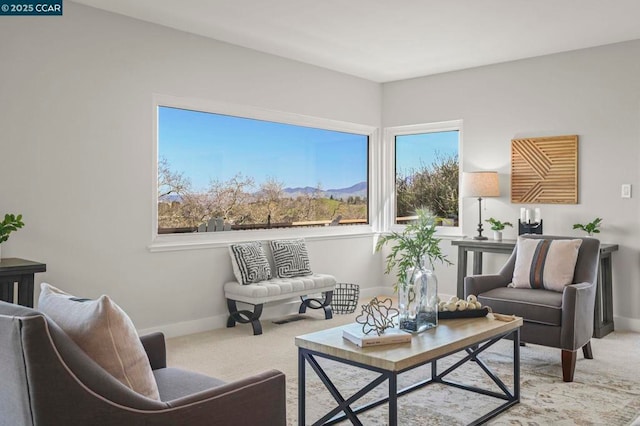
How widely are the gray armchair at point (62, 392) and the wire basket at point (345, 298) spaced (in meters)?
4.05

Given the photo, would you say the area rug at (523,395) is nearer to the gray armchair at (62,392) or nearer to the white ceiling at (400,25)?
the gray armchair at (62,392)

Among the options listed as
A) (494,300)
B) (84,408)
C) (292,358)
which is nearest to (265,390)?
(84,408)

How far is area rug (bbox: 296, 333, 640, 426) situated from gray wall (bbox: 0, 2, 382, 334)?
1657mm

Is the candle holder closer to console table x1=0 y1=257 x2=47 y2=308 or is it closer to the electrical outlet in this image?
the electrical outlet

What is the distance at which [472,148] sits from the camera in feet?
20.3

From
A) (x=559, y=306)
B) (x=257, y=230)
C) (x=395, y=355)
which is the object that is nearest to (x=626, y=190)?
(x=559, y=306)

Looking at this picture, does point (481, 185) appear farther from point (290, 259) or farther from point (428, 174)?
point (290, 259)

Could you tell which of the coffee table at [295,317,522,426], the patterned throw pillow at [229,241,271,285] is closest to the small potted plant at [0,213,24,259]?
the patterned throw pillow at [229,241,271,285]

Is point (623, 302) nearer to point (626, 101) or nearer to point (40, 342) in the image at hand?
point (626, 101)

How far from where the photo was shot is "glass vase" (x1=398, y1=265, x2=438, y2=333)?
302cm

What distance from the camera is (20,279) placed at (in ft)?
11.5

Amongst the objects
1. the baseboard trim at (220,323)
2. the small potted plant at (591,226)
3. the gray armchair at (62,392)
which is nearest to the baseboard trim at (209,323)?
the baseboard trim at (220,323)

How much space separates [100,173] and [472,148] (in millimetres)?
3789

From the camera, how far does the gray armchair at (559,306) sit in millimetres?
3678
